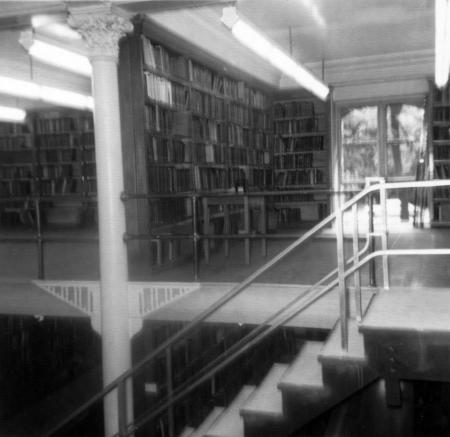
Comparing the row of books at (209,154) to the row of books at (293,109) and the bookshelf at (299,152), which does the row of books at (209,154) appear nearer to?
the bookshelf at (299,152)

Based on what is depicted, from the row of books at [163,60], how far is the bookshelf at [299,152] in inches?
147

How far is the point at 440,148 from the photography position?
8.62 meters

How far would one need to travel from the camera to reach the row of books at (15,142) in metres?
9.82

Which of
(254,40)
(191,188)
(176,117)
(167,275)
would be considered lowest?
(167,275)

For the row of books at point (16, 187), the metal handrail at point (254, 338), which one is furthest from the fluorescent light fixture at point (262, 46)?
the row of books at point (16, 187)

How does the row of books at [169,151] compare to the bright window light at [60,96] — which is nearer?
the row of books at [169,151]

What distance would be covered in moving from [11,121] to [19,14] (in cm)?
543

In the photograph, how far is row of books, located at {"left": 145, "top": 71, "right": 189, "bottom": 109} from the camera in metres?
5.56

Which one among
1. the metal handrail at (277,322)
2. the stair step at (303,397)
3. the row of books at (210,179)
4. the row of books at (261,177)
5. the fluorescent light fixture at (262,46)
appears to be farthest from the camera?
the row of books at (261,177)

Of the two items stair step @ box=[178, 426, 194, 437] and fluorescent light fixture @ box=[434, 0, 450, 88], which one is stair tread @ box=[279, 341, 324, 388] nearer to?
stair step @ box=[178, 426, 194, 437]

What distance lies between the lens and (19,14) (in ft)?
15.8

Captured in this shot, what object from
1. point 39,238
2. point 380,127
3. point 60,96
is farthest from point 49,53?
point 380,127

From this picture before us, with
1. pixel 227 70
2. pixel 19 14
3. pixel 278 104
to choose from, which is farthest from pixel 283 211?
pixel 19 14

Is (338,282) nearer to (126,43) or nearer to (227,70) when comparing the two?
(126,43)
